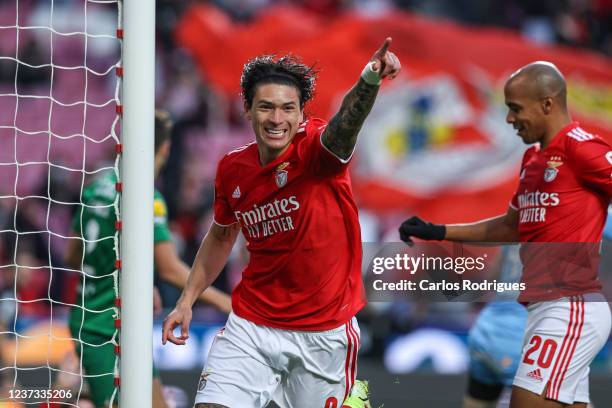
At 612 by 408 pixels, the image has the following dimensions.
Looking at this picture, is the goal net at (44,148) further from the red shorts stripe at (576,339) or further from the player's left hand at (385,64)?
the player's left hand at (385,64)

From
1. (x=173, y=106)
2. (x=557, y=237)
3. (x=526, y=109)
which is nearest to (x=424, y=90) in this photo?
(x=173, y=106)

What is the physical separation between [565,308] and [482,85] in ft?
30.8

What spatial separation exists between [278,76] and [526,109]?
1.32m

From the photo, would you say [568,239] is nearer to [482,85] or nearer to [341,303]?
[341,303]

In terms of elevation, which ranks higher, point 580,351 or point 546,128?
point 546,128

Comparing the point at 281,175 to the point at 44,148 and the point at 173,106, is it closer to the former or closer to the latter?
the point at 173,106

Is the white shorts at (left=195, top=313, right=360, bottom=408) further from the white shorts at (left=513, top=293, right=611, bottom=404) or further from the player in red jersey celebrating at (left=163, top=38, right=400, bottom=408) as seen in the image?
the white shorts at (left=513, top=293, right=611, bottom=404)

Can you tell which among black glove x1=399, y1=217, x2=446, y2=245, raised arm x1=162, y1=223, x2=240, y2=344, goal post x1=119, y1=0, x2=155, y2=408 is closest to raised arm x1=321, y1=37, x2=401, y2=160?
goal post x1=119, y1=0, x2=155, y2=408

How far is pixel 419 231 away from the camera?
514 cm

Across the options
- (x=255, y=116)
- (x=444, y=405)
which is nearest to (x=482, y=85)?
(x=444, y=405)

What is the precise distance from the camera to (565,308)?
496 cm

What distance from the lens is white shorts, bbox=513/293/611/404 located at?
4867 millimetres

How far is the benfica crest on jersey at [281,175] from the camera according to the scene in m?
4.47

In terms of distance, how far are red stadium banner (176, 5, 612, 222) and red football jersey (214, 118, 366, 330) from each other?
28.0 feet
